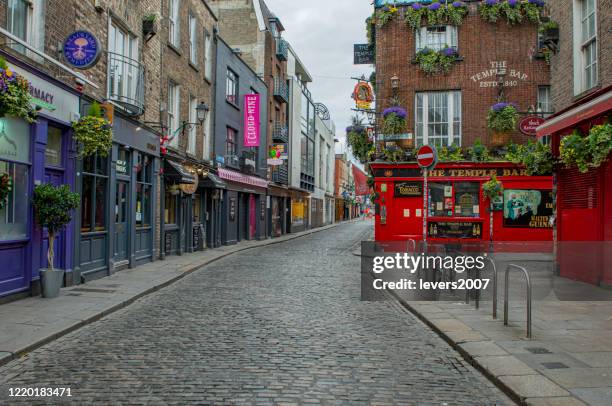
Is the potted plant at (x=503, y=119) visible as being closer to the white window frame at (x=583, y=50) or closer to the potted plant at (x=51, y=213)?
the white window frame at (x=583, y=50)

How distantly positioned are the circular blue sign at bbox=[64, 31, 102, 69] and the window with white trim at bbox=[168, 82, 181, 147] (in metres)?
7.68

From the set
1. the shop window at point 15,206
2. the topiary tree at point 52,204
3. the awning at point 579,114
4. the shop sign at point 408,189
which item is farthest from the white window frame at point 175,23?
the awning at point 579,114

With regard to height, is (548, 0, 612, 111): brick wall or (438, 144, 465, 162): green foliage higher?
(548, 0, 612, 111): brick wall

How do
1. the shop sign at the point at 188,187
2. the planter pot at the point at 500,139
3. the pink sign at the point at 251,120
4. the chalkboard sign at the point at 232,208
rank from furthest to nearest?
the pink sign at the point at 251,120 < the chalkboard sign at the point at 232,208 < the planter pot at the point at 500,139 < the shop sign at the point at 188,187

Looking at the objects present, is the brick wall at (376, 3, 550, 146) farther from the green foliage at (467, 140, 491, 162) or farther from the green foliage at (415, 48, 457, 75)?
the green foliage at (467, 140, 491, 162)

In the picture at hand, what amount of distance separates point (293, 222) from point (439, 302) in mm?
30171

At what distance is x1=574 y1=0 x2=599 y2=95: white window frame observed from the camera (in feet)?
38.2

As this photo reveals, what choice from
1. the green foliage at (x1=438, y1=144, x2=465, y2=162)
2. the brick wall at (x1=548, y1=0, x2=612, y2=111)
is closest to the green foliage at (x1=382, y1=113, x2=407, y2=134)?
the green foliage at (x1=438, y1=144, x2=465, y2=162)

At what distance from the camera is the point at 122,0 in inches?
533

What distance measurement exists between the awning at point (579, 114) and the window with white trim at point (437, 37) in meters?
7.79

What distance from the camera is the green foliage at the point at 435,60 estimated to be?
19.5 meters

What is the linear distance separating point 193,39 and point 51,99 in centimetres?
1142

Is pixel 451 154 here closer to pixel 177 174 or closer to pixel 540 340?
pixel 177 174

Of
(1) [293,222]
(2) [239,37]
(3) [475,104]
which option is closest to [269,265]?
(3) [475,104]
